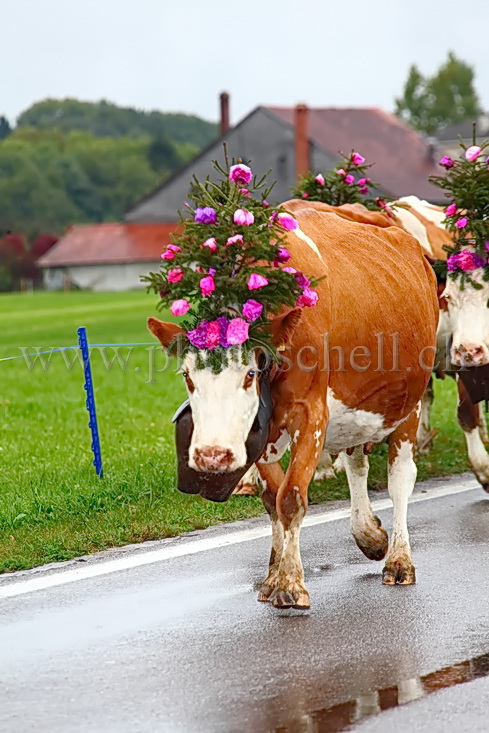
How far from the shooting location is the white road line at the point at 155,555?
7.12 m

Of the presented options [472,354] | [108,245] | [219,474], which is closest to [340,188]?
[472,354]

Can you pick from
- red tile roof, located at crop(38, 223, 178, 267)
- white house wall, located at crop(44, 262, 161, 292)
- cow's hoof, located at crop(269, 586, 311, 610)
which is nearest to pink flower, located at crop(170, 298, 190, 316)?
cow's hoof, located at crop(269, 586, 311, 610)

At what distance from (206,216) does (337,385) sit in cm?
120

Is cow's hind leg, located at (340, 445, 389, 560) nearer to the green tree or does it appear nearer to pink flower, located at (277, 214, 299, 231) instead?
pink flower, located at (277, 214, 299, 231)

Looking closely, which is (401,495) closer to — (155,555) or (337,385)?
(337,385)

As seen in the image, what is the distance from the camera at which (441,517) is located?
29.3ft

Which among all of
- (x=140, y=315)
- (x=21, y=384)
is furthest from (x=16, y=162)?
(x=21, y=384)

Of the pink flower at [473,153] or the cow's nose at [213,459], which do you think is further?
the pink flower at [473,153]

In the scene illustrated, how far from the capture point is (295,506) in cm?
655

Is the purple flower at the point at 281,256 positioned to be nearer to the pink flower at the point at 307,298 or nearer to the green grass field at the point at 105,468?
the pink flower at the point at 307,298

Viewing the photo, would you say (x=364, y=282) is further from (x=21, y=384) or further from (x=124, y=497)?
(x=21, y=384)

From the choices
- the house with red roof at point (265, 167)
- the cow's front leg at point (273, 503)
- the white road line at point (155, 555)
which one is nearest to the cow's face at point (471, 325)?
the white road line at point (155, 555)

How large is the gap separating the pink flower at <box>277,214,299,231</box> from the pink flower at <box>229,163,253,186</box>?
254 mm

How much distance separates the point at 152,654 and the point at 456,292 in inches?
186
